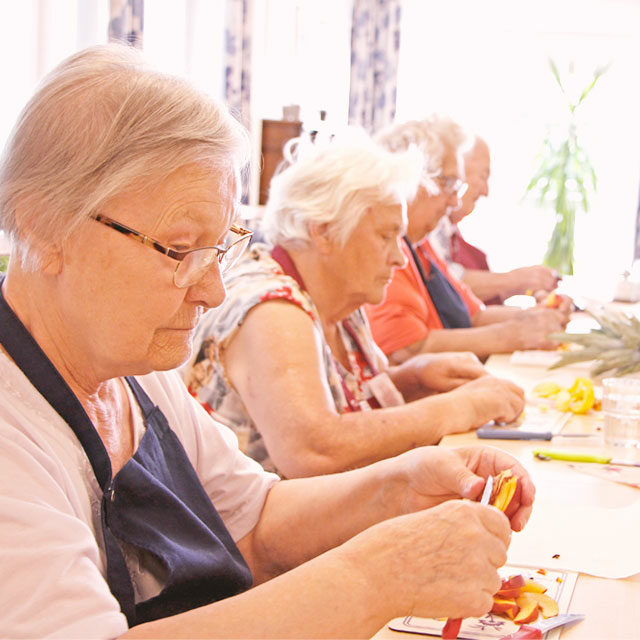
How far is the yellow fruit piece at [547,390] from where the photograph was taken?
241 centimetres

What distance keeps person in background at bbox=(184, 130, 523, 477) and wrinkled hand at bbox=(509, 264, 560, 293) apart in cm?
225

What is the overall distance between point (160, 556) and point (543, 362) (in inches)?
82.7

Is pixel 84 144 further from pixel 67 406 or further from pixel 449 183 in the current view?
pixel 449 183

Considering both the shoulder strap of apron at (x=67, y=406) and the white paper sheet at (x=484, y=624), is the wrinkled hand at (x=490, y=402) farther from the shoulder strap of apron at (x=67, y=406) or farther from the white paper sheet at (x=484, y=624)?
the shoulder strap of apron at (x=67, y=406)

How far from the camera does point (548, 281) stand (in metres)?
4.72

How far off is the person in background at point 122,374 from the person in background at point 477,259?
326 centimetres

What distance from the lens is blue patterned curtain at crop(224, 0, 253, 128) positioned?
554 centimetres

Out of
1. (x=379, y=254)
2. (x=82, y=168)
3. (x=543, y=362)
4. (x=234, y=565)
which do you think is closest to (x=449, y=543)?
(x=234, y=565)

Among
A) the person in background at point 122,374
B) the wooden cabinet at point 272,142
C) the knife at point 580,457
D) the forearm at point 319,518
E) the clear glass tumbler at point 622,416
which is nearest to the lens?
the person in background at point 122,374

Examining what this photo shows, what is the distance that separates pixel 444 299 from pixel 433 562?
8.38 feet

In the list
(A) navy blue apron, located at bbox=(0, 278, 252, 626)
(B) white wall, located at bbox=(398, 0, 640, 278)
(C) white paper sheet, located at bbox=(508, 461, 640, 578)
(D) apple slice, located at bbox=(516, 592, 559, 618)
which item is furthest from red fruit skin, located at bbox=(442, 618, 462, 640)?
(B) white wall, located at bbox=(398, 0, 640, 278)

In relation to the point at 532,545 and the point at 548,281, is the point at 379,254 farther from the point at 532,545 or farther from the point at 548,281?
the point at 548,281

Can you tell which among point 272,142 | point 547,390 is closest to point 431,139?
point 547,390

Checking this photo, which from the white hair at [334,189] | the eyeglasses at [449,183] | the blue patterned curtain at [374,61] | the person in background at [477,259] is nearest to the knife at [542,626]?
the white hair at [334,189]
